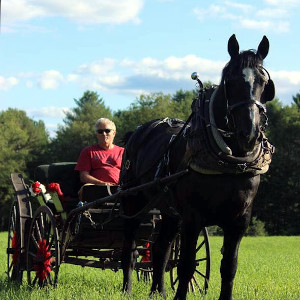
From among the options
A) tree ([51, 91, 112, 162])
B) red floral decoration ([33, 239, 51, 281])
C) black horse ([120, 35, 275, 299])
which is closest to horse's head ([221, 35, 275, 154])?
black horse ([120, 35, 275, 299])

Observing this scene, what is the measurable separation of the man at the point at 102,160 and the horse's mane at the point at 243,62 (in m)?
3.28

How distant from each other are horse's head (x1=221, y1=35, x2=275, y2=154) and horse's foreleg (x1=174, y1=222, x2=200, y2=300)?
0.90 m

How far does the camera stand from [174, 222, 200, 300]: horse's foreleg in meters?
6.22

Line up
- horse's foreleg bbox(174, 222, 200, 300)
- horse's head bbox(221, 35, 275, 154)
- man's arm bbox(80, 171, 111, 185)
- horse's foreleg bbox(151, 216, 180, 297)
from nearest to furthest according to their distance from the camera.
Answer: horse's head bbox(221, 35, 275, 154)
horse's foreleg bbox(174, 222, 200, 300)
horse's foreleg bbox(151, 216, 180, 297)
man's arm bbox(80, 171, 111, 185)

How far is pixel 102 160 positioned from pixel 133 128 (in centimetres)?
4680

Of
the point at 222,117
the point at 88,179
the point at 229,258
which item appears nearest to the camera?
the point at 222,117

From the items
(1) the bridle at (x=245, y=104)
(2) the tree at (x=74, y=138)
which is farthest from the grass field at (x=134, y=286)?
(2) the tree at (x=74, y=138)

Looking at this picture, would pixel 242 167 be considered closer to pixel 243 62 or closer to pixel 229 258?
pixel 243 62

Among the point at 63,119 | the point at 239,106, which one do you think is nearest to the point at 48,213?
the point at 239,106

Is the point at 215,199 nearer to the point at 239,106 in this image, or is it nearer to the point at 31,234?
the point at 239,106

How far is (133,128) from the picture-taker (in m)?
55.6

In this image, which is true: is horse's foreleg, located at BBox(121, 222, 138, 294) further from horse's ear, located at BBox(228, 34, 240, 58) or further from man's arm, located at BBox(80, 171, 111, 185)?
horse's ear, located at BBox(228, 34, 240, 58)

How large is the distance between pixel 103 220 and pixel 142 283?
120cm

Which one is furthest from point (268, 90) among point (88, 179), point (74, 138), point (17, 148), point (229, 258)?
point (17, 148)
